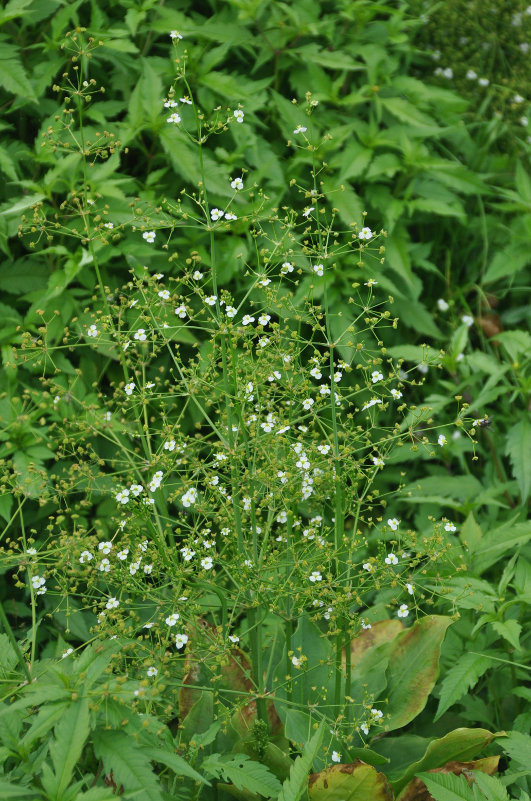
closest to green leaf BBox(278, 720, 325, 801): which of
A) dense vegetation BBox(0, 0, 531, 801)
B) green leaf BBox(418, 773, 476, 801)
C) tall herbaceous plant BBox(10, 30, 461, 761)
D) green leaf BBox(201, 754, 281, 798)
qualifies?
dense vegetation BBox(0, 0, 531, 801)

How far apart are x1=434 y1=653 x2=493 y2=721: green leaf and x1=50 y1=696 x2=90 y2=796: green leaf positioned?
111cm

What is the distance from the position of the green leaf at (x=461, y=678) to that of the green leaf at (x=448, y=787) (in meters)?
0.21

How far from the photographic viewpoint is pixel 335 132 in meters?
3.84

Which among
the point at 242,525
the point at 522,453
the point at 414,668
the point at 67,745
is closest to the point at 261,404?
the point at 242,525

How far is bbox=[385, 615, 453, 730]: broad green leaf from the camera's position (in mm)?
2613

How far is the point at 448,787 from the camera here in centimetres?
225

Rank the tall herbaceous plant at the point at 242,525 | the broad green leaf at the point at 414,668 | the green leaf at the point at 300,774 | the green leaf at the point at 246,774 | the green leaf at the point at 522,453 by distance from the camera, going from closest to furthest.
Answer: the green leaf at the point at 300,774 < the green leaf at the point at 246,774 < the tall herbaceous plant at the point at 242,525 < the broad green leaf at the point at 414,668 < the green leaf at the point at 522,453

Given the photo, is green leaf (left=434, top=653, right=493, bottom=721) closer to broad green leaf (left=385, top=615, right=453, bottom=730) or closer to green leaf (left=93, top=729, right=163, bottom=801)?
broad green leaf (left=385, top=615, right=453, bottom=730)

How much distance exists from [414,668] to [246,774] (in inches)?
29.0

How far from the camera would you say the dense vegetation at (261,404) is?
2.28 meters

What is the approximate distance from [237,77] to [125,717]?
288 cm

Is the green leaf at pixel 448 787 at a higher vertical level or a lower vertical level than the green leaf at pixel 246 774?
lower

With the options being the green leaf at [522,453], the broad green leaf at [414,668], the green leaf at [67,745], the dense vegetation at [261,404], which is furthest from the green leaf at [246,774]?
the green leaf at [522,453]

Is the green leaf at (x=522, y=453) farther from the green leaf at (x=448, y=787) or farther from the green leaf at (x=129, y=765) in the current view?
the green leaf at (x=129, y=765)
